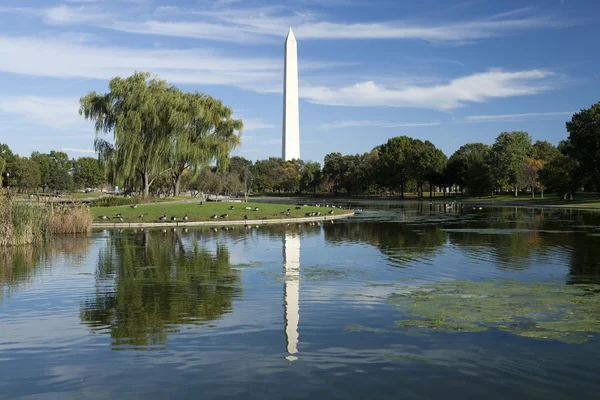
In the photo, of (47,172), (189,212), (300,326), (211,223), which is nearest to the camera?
(300,326)

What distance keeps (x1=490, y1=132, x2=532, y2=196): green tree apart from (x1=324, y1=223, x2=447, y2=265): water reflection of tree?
7473 cm

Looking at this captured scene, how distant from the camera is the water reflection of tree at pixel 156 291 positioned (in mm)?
11305

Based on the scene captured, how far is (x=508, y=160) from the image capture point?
107 meters

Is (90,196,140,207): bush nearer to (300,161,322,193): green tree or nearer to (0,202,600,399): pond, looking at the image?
(0,202,600,399): pond

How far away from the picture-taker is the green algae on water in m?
10.9

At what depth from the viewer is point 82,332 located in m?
10.8

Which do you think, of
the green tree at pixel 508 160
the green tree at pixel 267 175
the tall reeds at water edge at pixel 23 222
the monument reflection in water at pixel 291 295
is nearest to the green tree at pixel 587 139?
the green tree at pixel 508 160

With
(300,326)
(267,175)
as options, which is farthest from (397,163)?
(300,326)

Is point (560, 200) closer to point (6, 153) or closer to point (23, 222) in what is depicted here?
point (23, 222)

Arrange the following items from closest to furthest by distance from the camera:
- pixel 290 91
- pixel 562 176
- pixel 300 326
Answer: pixel 300 326 < pixel 562 176 < pixel 290 91

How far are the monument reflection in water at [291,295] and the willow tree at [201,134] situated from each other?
3590cm

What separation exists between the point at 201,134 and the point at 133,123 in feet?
39.3

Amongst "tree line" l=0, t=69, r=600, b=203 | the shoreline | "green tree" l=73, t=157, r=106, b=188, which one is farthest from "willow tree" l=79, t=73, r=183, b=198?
"green tree" l=73, t=157, r=106, b=188

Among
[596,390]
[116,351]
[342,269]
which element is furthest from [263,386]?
[342,269]
